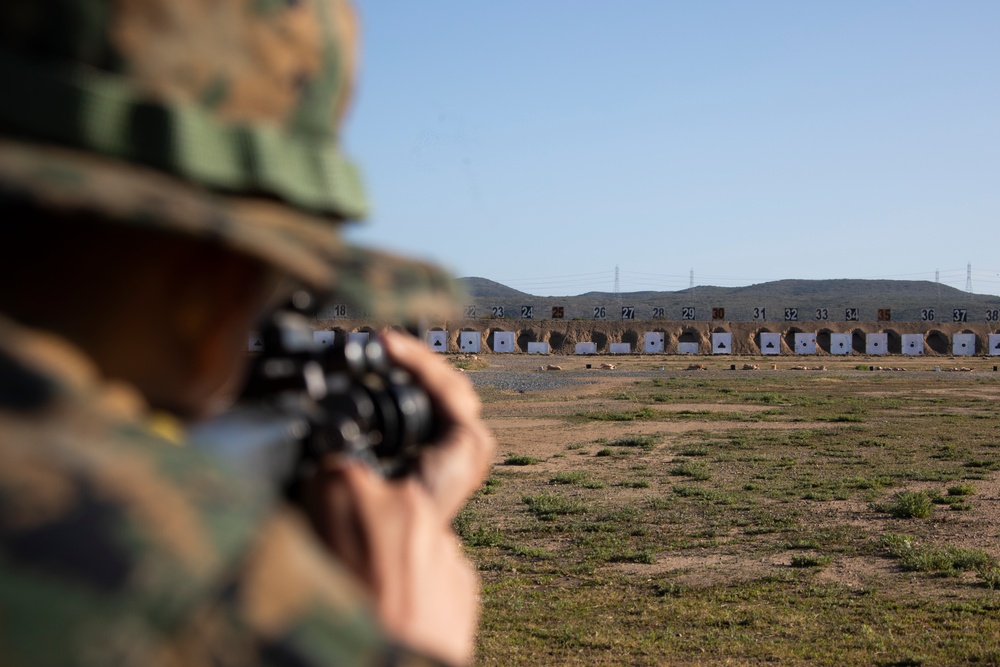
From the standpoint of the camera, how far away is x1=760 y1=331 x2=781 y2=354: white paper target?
259ft

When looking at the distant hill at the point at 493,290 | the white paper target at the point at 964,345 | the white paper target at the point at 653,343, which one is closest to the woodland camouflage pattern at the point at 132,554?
the white paper target at the point at 653,343

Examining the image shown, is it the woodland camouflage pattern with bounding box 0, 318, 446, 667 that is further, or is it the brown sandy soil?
the brown sandy soil

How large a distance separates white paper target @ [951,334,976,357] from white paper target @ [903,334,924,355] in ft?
9.66

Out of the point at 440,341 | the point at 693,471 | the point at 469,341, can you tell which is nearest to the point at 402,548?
the point at 693,471

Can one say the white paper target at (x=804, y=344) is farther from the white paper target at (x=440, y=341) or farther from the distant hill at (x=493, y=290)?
Result: the distant hill at (x=493, y=290)

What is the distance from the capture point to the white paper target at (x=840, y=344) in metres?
80.4

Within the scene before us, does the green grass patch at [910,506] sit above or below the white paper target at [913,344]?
below

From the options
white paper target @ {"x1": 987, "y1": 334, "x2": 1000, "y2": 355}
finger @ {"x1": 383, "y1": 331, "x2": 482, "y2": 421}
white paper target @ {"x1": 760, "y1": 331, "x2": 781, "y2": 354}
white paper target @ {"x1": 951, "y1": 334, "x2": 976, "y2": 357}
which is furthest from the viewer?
white paper target @ {"x1": 951, "y1": 334, "x2": 976, "y2": 357}

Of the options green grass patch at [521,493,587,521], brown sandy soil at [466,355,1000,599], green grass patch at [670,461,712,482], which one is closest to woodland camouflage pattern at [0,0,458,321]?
brown sandy soil at [466,355,1000,599]

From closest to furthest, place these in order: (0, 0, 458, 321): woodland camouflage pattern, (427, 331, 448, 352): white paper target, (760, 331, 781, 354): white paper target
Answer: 1. (0, 0, 458, 321): woodland camouflage pattern
2. (427, 331, 448, 352): white paper target
3. (760, 331, 781, 354): white paper target

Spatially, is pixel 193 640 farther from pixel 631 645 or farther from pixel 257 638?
pixel 631 645

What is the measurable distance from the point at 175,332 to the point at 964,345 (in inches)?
3427

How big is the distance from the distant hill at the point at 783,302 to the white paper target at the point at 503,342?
25.1 metres

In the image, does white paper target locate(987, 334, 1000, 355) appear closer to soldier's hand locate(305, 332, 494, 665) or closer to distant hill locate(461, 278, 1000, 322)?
distant hill locate(461, 278, 1000, 322)
